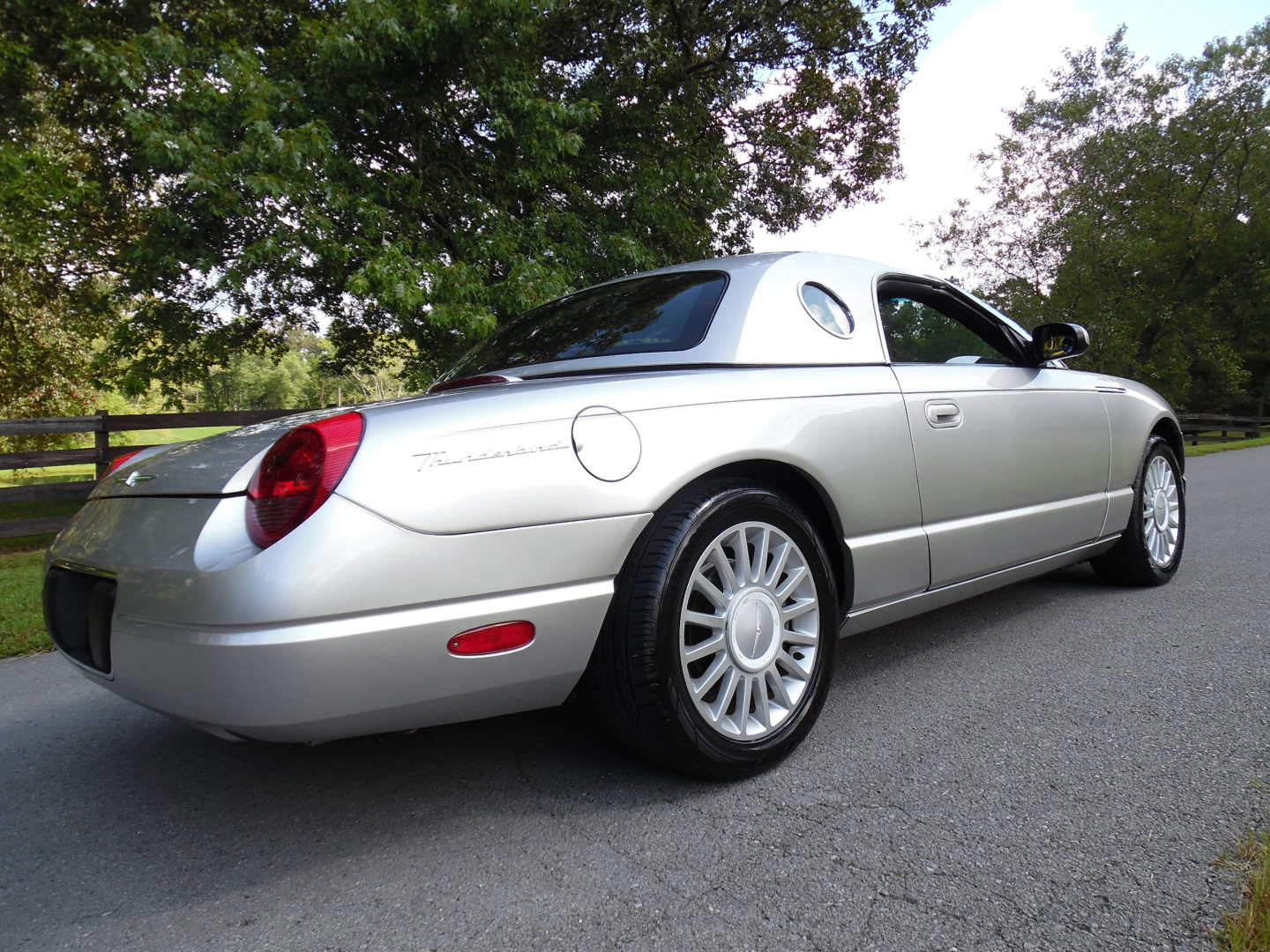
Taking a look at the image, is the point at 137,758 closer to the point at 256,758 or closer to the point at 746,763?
the point at 256,758

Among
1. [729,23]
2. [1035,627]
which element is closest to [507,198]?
[729,23]

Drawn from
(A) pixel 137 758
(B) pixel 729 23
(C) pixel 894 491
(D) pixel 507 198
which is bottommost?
(A) pixel 137 758

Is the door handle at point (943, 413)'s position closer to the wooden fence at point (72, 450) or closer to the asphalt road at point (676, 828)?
the asphalt road at point (676, 828)

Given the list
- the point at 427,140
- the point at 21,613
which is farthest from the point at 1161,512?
the point at 427,140

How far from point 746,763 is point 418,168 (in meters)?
9.94

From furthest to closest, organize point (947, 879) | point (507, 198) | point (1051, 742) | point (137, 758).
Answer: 1. point (507, 198)
2. point (137, 758)
3. point (1051, 742)
4. point (947, 879)

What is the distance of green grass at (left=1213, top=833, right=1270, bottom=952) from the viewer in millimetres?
1385

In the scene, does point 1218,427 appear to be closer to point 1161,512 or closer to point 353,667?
point 1161,512

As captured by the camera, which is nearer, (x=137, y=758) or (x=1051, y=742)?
(x=1051, y=742)

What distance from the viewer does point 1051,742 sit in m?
2.30

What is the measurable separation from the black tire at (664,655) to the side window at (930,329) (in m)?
1.13

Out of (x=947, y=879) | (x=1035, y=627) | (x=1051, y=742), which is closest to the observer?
(x=947, y=879)

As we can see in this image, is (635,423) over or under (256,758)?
over

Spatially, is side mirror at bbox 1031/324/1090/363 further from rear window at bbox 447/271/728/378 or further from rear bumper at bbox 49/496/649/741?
rear bumper at bbox 49/496/649/741
